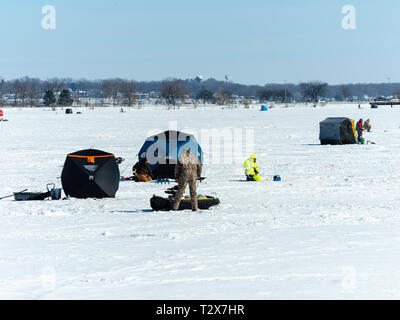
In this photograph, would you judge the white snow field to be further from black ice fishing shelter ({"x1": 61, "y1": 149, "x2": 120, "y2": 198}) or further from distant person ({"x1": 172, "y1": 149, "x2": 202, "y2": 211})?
distant person ({"x1": 172, "y1": 149, "x2": 202, "y2": 211})

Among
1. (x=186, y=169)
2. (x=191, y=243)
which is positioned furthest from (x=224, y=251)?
(x=186, y=169)

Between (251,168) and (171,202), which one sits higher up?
(251,168)

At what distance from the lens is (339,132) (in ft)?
114

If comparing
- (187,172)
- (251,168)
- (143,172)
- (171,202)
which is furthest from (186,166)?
(143,172)

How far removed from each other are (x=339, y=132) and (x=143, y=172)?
16.3 metres

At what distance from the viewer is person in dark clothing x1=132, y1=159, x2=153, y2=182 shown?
2121 centimetres

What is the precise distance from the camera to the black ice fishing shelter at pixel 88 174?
16672 mm

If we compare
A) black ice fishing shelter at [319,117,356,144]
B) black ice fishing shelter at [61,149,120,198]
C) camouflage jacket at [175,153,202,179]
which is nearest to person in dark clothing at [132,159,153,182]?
black ice fishing shelter at [61,149,120,198]

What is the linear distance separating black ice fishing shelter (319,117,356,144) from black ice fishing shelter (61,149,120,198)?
20.1m

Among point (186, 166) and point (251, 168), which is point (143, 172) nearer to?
point (251, 168)

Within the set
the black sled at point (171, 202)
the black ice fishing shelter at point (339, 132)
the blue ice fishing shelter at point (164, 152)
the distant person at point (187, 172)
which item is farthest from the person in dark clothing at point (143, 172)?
the black ice fishing shelter at point (339, 132)

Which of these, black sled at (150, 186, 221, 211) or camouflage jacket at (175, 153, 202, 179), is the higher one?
camouflage jacket at (175, 153, 202, 179)
